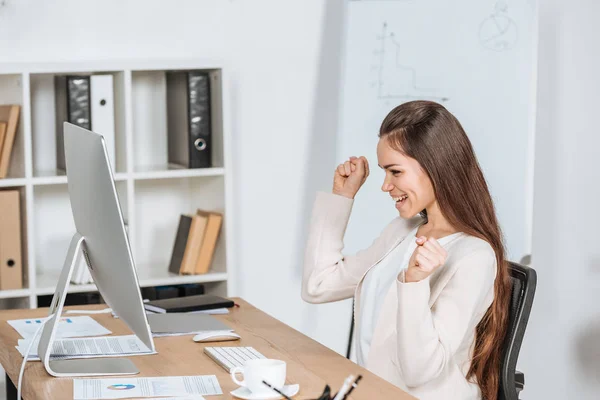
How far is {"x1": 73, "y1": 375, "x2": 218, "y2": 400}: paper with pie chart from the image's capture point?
1.71 metres

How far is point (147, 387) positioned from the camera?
1758 millimetres

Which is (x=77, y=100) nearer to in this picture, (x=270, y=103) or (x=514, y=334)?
(x=270, y=103)

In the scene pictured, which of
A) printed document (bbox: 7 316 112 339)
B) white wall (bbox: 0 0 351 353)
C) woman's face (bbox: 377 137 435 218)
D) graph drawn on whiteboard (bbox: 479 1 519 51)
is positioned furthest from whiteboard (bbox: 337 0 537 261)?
printed document (bbox: 7 316 112 339)

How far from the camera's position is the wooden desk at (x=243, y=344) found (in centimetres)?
177

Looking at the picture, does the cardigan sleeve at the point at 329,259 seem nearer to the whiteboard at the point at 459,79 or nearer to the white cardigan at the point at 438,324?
the white cardigan at the point at 438,324

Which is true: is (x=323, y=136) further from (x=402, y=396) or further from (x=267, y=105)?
(x=402, y=396)

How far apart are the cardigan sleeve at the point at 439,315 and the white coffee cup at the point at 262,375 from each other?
33 centimetres

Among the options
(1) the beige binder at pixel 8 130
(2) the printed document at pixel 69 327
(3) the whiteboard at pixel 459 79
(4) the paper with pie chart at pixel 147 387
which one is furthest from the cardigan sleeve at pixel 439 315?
(1) the beige binder at pixel 8 130

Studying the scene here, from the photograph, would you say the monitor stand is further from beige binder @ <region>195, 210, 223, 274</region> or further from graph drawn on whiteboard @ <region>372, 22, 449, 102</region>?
graph drawn on whiteboard @ <region>372, 22, 449, 102</region>

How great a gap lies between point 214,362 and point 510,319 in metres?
0.68

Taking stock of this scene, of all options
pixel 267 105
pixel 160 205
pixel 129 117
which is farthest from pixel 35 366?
pixel 267 105

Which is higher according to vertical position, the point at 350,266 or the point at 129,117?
the point at 129,117

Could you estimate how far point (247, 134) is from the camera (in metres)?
3.78

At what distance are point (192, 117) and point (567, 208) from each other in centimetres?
148
